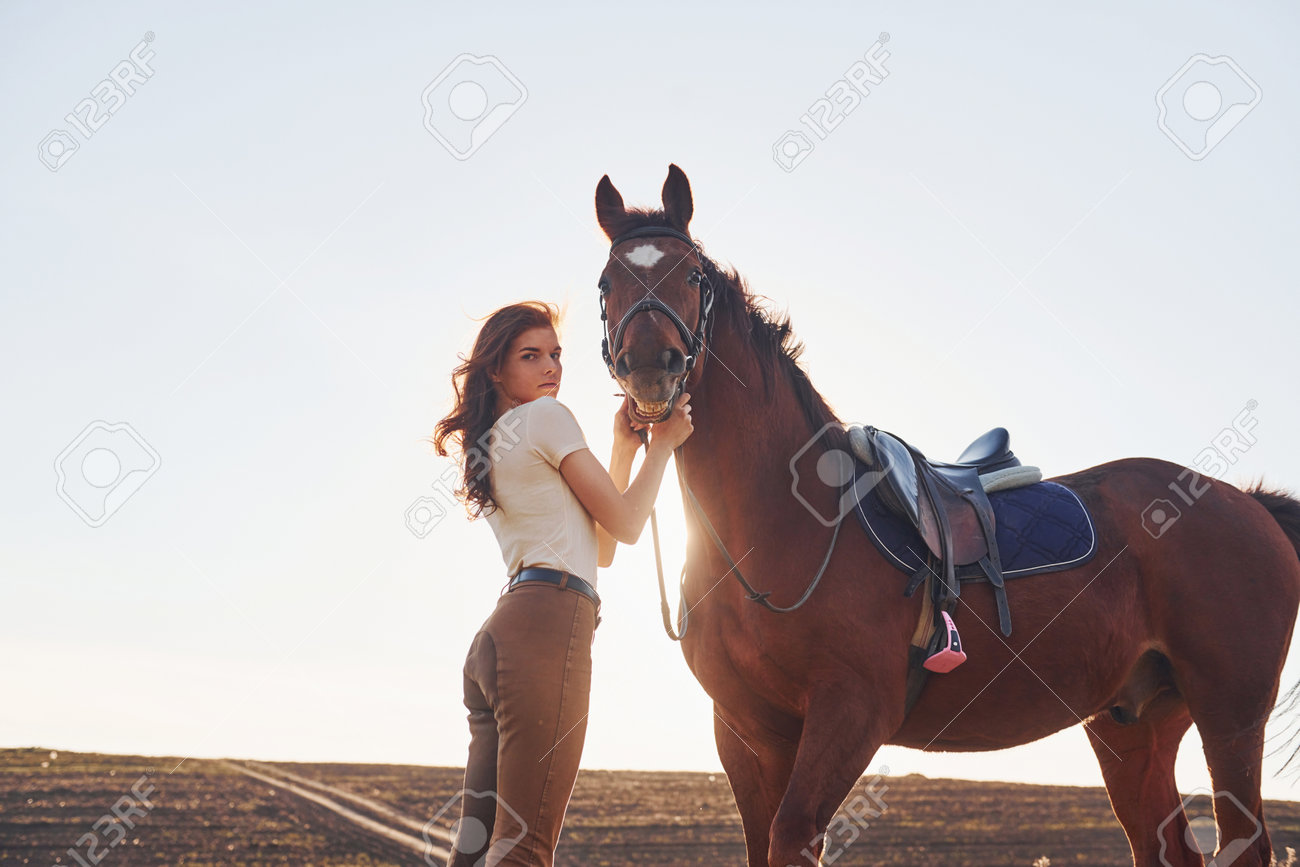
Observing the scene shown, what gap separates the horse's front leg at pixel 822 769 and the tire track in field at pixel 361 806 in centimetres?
670

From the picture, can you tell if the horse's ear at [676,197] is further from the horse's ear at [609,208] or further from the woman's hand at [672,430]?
the woman's hand at [672,430]

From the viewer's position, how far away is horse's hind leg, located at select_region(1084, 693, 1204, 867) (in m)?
4.68

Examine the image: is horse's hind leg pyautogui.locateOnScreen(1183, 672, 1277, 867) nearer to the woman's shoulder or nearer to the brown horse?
the brown horse

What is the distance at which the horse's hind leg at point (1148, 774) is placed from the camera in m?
4.68

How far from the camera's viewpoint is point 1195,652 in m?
4.34

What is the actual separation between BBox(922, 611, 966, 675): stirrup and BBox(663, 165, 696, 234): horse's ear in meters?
1.82

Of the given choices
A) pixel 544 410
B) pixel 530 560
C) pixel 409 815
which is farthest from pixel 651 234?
pixel 409 815

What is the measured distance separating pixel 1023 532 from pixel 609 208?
221cm

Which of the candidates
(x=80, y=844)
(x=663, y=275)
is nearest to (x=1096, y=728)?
(x=663, y=275)

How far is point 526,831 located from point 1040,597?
2.44 meters

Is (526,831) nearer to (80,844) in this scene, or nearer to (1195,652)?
(1195,652)

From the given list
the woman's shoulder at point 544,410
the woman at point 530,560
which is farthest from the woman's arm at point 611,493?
the woman's shoulder at point 544,410

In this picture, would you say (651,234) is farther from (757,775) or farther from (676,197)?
(757,775)

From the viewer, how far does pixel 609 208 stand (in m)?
3.88
